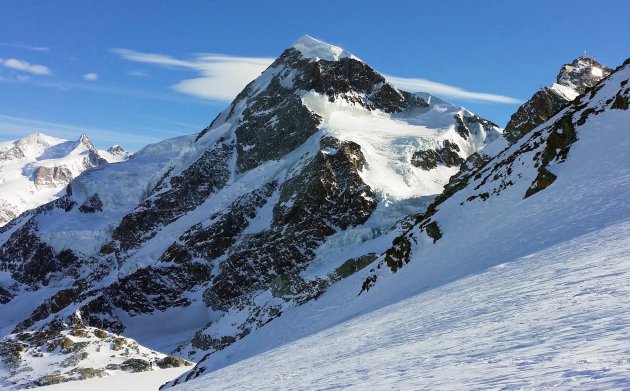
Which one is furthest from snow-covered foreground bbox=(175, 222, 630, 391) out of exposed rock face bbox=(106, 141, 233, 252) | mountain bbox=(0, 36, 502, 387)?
exposed rock face bbox=(106, 141, 233, 252)

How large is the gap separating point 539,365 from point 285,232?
110 meters

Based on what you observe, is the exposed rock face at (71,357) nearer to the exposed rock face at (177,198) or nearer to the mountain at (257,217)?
the mountain at (257,217)

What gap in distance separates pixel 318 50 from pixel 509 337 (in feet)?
545

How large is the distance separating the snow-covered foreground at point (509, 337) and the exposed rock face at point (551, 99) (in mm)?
81565

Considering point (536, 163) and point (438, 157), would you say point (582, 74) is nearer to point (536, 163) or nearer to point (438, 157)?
point (438, 157)

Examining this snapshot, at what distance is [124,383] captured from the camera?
4759cm

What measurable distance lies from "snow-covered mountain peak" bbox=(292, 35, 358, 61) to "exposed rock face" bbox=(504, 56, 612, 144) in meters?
68.0

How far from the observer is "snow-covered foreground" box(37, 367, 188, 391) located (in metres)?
45.1

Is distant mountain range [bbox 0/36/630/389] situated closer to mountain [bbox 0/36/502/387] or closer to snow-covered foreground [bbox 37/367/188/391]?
mountain [bbox 0/36/502/387]

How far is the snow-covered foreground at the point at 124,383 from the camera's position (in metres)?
45.1

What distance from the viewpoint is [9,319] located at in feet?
475

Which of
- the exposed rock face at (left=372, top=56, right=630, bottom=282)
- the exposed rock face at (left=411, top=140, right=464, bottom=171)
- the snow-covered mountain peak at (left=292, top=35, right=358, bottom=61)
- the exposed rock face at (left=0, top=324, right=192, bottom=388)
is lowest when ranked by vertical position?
the exposed rock face at (left=0, top=324, right=192, bottom=388)

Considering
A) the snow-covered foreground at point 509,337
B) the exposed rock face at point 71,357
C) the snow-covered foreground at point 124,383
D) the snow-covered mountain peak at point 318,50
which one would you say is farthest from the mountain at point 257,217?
the snow-covered foreground at point 509,337

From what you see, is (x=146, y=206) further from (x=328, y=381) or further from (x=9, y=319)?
(x=328, y=381)
